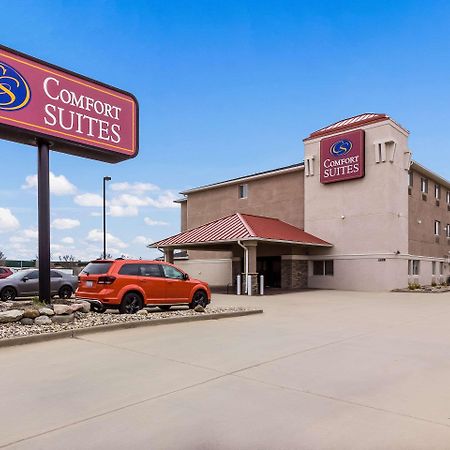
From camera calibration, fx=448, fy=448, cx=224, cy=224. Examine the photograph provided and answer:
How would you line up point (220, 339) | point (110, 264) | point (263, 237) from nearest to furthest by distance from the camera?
point (220, 339)
point (110, 264)
point (263, 237)

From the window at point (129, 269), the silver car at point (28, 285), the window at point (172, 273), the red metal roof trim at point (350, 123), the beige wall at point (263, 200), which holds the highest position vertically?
the red metal roof trim at point (350, 123)

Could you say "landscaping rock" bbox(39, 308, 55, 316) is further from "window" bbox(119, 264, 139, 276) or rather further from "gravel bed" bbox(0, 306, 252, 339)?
"window" bbox(119, 264, 139, 276)

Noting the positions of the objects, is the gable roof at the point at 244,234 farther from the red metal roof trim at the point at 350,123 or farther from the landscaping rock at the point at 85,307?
the landscaping rock at the point at 85,307

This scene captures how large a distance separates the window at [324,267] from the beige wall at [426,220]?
553 centimetres

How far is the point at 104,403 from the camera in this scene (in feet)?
17.0

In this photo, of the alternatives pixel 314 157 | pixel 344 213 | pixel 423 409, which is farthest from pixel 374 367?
pixel 314 157

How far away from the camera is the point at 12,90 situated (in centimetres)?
1137

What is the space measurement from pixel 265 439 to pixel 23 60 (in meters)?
11.3

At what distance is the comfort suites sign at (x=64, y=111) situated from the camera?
11.4 metres

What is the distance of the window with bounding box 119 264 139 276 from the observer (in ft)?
41.7

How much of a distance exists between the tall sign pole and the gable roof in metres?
13.3

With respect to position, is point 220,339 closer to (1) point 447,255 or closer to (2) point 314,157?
(2) point 314,157

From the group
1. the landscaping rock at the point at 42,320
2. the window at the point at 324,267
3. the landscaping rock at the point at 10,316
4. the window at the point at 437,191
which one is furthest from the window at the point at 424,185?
the landscaping rock at the point at 10,316

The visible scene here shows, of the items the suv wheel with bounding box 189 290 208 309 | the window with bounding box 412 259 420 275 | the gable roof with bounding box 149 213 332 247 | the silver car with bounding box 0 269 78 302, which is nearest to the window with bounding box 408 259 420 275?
the window with bounding box 412 259 420 275
